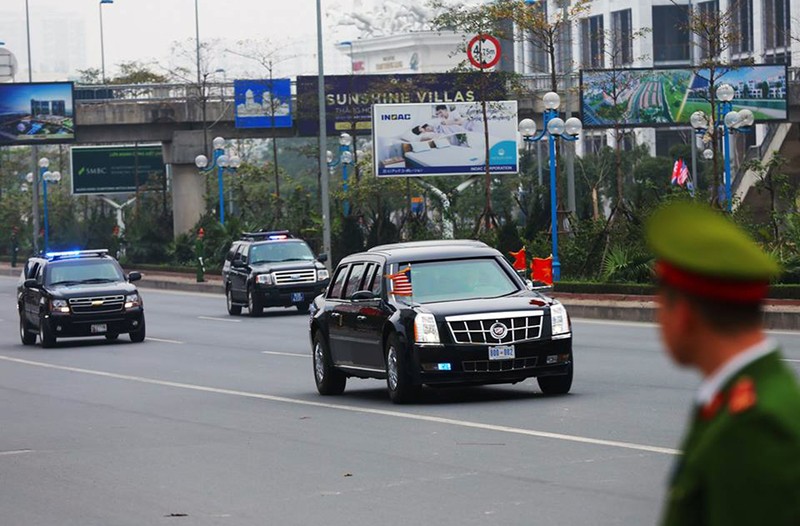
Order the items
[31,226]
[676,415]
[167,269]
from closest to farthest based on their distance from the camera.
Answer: [676,415] < [167,269] < [31,226]

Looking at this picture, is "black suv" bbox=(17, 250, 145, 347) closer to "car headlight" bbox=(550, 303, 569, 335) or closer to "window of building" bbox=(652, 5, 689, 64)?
"car headlight" bbox=(550, 303, 569, 335)

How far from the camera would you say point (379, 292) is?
1761 cm

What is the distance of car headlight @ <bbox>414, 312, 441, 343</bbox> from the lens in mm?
16438

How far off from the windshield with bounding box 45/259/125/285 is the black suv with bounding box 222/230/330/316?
→ 637 centimetres

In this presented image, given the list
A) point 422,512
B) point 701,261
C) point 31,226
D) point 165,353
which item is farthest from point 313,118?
point 701,261

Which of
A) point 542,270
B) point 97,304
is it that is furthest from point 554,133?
point 97,304

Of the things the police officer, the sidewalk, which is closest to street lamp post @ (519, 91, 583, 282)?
the sidewalk

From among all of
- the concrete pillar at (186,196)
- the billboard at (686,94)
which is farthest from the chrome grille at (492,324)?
the concrete pillar at (186,196)

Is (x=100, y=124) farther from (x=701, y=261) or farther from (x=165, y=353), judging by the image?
(x=701, y=261)

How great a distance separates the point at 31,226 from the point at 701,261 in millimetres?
86784

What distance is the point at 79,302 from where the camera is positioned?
99.7ft

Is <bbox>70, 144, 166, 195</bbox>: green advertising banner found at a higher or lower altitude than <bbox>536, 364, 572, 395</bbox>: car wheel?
higher

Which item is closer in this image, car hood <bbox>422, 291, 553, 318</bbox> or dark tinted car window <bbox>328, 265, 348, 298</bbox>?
car hood <bbox>422, 291, 553, 318</bbox>

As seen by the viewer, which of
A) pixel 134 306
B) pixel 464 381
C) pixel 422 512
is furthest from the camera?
pixel 134 306
